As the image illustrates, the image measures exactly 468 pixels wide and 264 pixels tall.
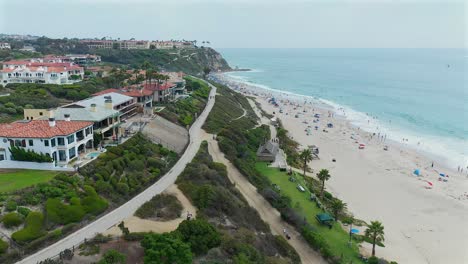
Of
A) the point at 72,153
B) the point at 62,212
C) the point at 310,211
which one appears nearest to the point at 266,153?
the point at 310,211

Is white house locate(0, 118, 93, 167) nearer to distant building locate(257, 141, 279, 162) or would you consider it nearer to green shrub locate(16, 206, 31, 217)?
green shrub locate(16, 206, 31, 217)

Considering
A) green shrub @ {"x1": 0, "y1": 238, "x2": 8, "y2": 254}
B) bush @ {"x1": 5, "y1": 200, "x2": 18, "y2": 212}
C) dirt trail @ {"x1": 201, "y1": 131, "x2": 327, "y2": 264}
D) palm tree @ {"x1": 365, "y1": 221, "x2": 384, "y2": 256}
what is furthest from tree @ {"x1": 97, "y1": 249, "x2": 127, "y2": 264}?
palm tree @ {"x1": 365, "y1": 221, "x2": 384, "y2": 256}

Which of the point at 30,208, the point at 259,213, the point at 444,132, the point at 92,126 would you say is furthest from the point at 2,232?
the point at 444,132

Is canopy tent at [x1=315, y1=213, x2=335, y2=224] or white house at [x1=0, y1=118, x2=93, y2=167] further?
canopy tent at [x1=315, y1=213, x2=335, y2=224]

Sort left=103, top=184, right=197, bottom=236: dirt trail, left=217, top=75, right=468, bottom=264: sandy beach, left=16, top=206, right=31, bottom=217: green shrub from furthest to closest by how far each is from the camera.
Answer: left=217, top=75, right=468, bottom=264: sandy beach
left=103, top=184, right=197, bottom=236: dirt trail
left=16, top=206, right=31, bottom=217: green shrub

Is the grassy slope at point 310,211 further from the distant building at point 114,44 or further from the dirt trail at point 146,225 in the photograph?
the distant building at point 114,44

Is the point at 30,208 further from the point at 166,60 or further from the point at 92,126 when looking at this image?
the point at 166,60

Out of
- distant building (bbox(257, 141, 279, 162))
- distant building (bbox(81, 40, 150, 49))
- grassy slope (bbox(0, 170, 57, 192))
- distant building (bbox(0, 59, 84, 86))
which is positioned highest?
distant building (bbox(81, 40, 150, 49))
